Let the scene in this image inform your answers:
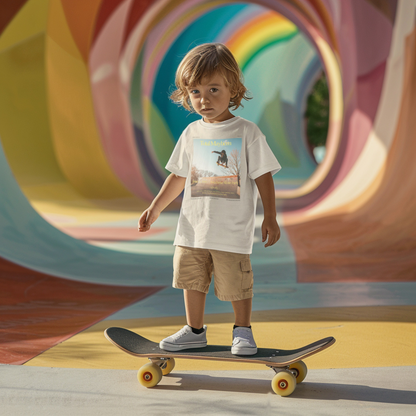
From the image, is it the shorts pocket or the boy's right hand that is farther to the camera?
the boy's right hand

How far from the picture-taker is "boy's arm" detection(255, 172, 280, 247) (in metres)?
2.11

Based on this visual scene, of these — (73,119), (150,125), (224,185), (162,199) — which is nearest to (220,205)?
(224,185)

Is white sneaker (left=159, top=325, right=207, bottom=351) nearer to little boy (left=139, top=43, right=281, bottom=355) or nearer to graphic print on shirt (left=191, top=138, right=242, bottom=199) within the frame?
little boy (left=139, top=43, right=281, bottom=355)

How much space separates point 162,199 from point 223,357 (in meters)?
0.69

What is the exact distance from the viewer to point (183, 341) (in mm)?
2172

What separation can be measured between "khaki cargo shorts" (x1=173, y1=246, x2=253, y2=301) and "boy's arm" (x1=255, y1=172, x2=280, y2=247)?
13cm

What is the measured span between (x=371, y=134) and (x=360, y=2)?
167cm

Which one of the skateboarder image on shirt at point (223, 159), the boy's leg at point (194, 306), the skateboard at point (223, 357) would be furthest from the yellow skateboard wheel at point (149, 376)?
the skateboarder image on shirt at point (223, 159)

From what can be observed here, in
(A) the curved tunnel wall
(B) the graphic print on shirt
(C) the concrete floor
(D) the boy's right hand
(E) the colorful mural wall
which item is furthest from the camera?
(A) the curved tunnel wall

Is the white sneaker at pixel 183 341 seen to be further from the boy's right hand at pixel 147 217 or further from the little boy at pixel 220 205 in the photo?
the boy's right hand at pixel 147 217

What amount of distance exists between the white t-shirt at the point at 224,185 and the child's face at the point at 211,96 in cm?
7

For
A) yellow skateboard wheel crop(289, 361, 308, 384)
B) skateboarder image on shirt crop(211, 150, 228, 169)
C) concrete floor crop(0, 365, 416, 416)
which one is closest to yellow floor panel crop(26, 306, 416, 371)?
concrete floor crop(0, 365, 416, 416)

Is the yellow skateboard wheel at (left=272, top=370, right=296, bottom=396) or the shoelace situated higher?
the shoelace

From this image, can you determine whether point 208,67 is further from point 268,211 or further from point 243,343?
point 243,343
